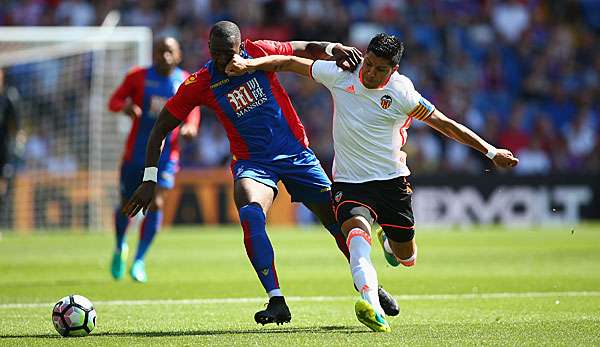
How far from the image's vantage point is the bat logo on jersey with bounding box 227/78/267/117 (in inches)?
314

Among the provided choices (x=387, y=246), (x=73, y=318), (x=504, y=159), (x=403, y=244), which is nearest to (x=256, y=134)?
(x=403, y=244)

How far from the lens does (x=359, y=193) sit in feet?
25.2

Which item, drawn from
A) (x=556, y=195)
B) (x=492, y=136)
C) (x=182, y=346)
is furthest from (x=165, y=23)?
(x=182, y=346)

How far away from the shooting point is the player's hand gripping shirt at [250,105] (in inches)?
311

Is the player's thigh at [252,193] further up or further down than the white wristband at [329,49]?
further down

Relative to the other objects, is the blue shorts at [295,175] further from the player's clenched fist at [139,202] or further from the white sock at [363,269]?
the white sock at [363,269]

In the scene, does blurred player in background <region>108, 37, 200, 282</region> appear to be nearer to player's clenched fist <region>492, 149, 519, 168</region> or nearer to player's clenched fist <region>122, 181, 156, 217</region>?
player's clenched fist <region>122, 181, 156, 217</region>

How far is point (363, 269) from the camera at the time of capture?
7129 millimetres

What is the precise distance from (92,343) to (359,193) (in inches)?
84.2

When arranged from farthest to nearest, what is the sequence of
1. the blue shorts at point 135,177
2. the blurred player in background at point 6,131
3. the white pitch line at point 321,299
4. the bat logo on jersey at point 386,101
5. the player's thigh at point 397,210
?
the blurred player in background at point 6,131 < the blue shorts at point 135,177 < the white pitch line at point 321,299 < the player's thigh at point 397,210 < the bat logo on jersey at point 386,101

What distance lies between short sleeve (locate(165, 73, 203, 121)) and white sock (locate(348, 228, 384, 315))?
149cm

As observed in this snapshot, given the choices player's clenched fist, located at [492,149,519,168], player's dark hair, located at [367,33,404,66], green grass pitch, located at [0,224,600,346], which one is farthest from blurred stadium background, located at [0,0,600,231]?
player's clenched fist, located at [492,149,519,168]

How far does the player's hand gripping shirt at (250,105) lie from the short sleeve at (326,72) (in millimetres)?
486

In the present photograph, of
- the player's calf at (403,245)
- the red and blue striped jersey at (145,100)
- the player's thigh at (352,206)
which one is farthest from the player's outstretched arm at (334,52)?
the red and blue striped jersey at (145,100)
